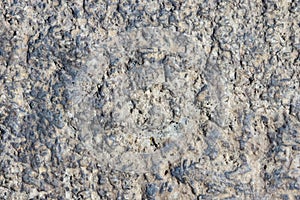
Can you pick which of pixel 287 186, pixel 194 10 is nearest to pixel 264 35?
pixel 194 10

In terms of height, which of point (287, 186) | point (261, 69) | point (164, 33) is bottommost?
point (287, 186)

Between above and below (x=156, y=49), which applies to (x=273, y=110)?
below

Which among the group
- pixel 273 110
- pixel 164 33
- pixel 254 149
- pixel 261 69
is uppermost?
pixel 164 33

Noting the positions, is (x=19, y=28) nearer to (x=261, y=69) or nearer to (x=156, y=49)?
(x=156, y=49)

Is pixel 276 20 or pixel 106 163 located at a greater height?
pixel 276 20

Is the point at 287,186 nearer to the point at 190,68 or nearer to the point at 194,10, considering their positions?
the point at 190,68

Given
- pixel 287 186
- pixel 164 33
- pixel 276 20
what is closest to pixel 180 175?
pixel 287 186
